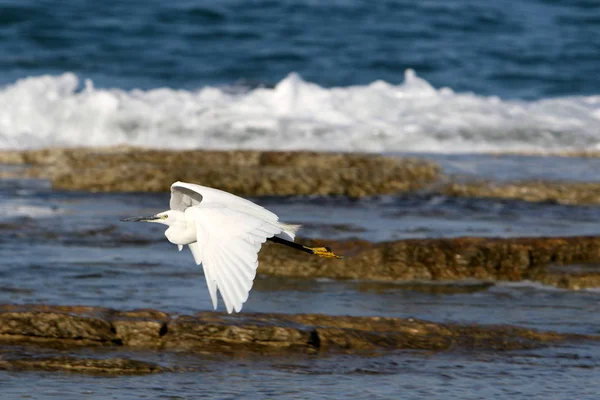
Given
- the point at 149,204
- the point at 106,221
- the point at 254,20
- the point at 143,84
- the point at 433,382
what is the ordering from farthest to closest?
1. the point at 254,20
2. the point at 143,84
3. the point at 149,204
4. the point at 106,221
5. the point at 433,382

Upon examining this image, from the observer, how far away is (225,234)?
369 cm

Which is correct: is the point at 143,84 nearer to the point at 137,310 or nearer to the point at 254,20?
the point at 254,20

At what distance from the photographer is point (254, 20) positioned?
1783 cm

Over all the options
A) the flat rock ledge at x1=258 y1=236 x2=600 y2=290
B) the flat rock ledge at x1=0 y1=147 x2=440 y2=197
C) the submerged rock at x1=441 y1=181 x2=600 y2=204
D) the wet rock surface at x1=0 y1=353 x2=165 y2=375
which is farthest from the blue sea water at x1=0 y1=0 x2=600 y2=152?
the wet rock surface at x1=0 y1=353 x2=165 y2=375

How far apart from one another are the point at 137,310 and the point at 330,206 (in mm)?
3541

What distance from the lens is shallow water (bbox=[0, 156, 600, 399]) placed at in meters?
3.89

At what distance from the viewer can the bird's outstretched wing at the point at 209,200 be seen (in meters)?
4.09

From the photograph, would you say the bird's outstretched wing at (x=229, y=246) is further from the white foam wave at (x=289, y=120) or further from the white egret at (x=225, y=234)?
the white foam wave at (x=289, y=120)

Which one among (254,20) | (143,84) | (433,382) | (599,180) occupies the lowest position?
(433,382)

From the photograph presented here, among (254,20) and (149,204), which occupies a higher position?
(254,20)

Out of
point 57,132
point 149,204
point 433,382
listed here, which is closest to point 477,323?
point 433,382

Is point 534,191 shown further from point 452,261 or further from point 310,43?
point 310,43

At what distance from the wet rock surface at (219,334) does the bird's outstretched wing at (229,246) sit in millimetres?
459

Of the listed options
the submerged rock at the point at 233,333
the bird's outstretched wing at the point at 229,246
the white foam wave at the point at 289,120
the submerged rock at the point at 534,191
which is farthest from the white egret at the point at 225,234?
the white foam wave at the point at 289,120
